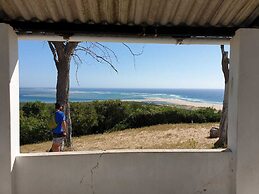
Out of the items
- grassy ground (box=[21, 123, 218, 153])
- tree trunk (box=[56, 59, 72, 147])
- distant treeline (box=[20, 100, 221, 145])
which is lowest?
grassy ground (box=[21, 123, 218, 153])

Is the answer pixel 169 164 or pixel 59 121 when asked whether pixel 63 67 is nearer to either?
pixel 59 121

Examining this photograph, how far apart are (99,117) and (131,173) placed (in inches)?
540

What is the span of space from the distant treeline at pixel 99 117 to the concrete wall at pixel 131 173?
39.1ft

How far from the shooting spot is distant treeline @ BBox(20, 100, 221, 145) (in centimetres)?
1595

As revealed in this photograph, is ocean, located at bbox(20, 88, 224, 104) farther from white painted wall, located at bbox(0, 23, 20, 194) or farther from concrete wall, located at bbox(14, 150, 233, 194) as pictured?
concrete wall, located at bbox(14, 150, 233, 194)

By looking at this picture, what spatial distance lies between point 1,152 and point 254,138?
10.4 ft

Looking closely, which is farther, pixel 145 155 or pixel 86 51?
pixel 86 51

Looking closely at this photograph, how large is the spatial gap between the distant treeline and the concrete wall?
11.9 meters

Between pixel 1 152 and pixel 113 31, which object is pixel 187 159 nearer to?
pixel 113 31

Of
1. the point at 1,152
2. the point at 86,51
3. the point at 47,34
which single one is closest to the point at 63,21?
the point at 47,34

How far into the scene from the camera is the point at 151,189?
3902 millimetres

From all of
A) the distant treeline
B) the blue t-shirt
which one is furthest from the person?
the distant treeline

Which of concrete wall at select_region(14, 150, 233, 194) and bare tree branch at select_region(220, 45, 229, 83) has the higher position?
bare tree branch at select_region(220, 45, 229, 83)

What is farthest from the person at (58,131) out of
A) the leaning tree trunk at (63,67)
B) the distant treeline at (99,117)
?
the distant treeline at (99,117)
